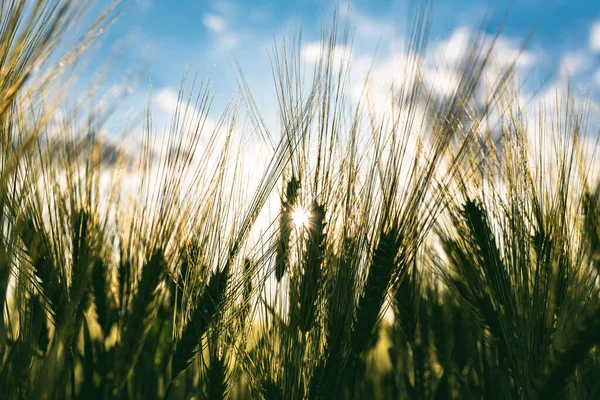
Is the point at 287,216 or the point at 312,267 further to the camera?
the point at 287,216

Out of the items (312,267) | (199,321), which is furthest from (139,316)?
(312,267)

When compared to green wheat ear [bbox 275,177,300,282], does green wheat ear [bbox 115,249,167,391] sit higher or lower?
lower

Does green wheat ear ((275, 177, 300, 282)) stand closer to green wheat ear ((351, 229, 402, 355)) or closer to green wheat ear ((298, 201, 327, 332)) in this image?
green wheat ear ((298, 201, 327, 332))

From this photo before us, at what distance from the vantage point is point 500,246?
1.24 m

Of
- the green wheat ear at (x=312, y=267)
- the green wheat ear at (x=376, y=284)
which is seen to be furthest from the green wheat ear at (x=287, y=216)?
the green wheat ear at (x=376, y=284)

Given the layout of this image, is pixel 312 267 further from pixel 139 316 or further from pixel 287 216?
pixel 139 316

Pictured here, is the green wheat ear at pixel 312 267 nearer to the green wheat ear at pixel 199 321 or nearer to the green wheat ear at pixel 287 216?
the green wheat ear at pixel 287 216

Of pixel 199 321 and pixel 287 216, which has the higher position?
pixel 287 216

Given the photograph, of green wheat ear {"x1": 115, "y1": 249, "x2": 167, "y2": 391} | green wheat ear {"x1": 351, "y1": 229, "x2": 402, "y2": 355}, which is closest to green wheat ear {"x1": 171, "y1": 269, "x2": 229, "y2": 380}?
green wheat ear {"x1": 115, "y1": 249, "x2": 167, "y2": 391}

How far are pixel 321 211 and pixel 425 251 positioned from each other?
2.48 ft

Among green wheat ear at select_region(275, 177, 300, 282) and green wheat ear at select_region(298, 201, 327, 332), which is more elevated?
green wheat ear at select_region(275, 177, 300, 282)

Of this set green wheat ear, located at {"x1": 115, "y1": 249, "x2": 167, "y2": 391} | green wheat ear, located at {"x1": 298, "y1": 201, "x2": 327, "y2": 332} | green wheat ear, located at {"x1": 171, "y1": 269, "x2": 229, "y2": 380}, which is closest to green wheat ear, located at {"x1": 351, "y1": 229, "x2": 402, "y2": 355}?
green wheat ear, located at {"x1": 298, "y1": 201, "x2": 327, "y2": 332}

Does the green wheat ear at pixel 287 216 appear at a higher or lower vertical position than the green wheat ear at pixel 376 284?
higher

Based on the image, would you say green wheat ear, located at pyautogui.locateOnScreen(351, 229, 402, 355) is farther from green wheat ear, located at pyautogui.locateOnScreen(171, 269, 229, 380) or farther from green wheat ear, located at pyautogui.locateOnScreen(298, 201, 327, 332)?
green wheat ear, located at pyautogui.locateOnScreen(171, 269, 229, 380)
